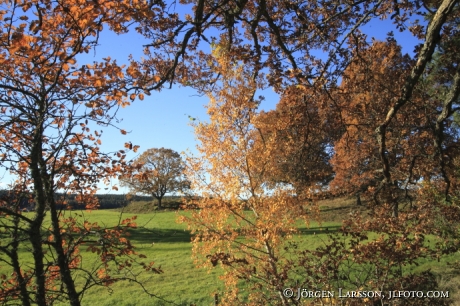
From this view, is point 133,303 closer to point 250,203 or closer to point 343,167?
point 250,203

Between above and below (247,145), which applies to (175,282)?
below

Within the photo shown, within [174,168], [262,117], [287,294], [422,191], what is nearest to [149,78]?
[287,294]

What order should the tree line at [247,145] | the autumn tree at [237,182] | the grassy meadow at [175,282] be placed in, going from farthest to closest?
1. the grassy meadow at [175,282]
2. the autumn tree at [237,182]
3. the tree line at [247,145]

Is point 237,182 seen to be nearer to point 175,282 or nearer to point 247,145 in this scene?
point 247,145

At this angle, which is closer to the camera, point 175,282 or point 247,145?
point 247,145

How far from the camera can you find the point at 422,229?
6285 millimetres

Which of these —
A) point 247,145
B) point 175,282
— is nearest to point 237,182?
point 247,145

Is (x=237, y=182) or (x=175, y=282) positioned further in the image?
(x=175, y=282)

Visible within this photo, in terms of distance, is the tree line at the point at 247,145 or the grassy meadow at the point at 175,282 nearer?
the tree line at the point at 247,145

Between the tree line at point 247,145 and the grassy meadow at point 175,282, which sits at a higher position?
the tree line at point 247,145

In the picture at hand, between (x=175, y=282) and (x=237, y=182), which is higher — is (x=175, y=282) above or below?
below

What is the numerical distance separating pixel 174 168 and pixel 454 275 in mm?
37040

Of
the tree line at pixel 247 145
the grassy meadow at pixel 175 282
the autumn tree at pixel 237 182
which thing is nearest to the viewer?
the tree line at pixel 247 145

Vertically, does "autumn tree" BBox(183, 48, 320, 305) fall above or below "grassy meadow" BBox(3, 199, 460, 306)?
above
